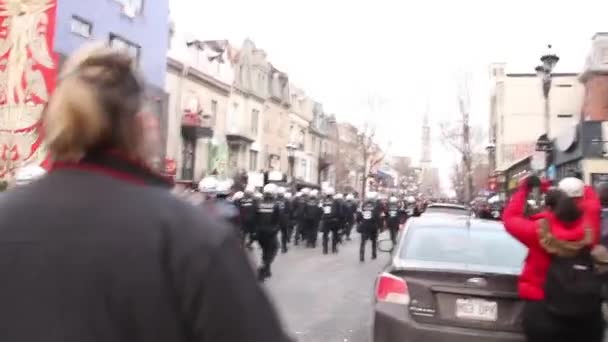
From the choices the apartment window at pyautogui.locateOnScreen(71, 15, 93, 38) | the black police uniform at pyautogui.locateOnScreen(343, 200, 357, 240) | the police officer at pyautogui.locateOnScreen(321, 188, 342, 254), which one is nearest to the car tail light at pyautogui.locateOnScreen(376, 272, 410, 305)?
the police officer at pyautogui.locateOnScreen(321, 188, 342, 254)

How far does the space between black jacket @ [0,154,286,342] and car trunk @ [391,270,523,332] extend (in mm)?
3866

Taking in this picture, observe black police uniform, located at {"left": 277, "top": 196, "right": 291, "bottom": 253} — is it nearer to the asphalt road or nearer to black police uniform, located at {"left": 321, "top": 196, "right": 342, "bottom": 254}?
the asphalt road

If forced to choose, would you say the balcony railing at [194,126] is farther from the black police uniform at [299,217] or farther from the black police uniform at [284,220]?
the black police uniform at [284,220]

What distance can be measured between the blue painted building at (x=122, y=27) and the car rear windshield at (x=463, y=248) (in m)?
18.0

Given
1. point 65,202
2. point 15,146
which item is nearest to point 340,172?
point 15,146

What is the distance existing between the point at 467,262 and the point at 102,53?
4644mm

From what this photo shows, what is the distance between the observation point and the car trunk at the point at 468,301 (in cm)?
519

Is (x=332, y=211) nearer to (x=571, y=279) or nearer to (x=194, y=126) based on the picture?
(x=194, y=126)

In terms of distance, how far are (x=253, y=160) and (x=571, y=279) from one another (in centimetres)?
4163

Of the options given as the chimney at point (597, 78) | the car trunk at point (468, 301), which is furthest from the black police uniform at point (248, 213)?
the chimney at point (597, 78)

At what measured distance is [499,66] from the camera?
71625mm

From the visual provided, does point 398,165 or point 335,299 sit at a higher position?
point 398,165

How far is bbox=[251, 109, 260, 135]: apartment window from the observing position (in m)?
45.3

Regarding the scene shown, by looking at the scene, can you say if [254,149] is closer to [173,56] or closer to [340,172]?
[173,56]
